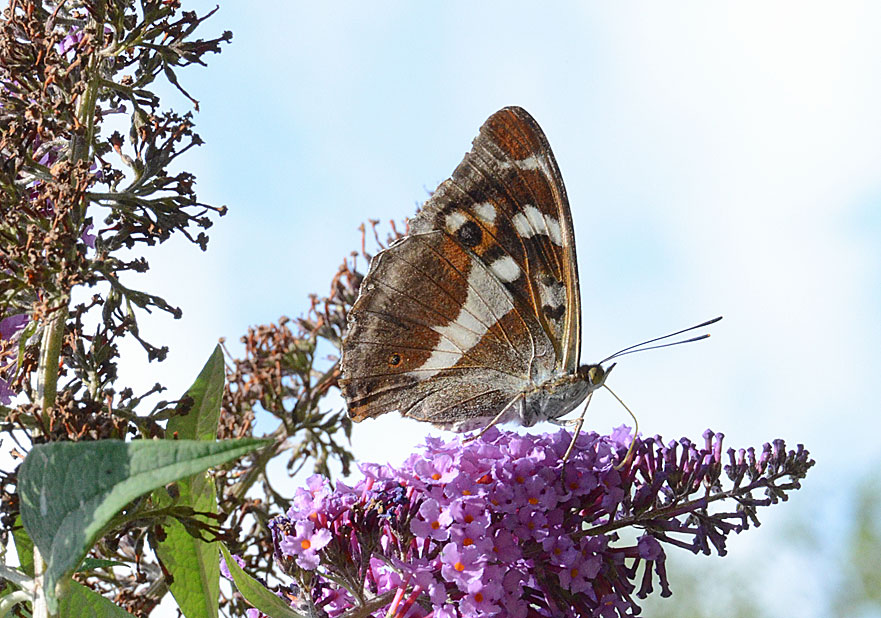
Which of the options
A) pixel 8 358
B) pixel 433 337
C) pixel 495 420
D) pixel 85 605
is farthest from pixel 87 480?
pixel 433 337

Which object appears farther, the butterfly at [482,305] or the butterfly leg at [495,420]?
the butterfly at [482,305]

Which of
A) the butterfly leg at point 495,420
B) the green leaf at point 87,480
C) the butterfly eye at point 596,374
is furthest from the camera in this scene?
the butterfly eye at point 596,374

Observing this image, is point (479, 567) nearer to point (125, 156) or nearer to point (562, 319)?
point (562, 319)

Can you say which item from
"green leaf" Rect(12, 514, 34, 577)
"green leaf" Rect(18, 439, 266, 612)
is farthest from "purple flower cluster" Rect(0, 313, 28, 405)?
"green leaf" Rect(18, 439, 266, 612)

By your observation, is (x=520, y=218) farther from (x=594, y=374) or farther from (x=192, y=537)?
(x=192, y=537)

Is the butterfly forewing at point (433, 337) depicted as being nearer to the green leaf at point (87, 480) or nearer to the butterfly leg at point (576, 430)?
the butterfly leg at point (576, 430)

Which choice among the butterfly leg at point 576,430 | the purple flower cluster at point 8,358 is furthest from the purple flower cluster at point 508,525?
the purple flower cluster at point 8,358
